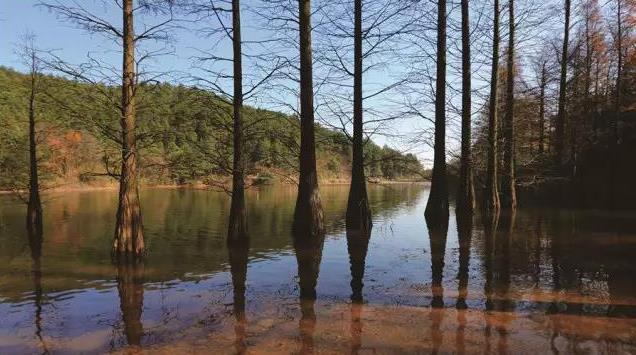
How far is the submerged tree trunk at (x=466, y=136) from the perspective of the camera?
19750 millimetres

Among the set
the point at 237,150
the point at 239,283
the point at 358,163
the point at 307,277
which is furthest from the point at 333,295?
the point at 358,163

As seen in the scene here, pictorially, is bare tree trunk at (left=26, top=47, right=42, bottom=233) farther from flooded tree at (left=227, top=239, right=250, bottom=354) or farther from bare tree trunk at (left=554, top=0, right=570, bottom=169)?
bare tree trunk at (left=554, top=0, right=570, bottom=169)

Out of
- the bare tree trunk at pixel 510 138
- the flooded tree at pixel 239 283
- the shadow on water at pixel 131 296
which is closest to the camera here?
the flooded tree at pixel 239 283

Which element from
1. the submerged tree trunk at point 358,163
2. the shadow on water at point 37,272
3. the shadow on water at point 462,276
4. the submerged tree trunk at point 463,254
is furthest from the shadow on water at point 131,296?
the submerged tree trunk at point 358,163

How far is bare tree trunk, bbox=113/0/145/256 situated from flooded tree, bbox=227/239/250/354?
221cm

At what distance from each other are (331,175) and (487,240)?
347 feet

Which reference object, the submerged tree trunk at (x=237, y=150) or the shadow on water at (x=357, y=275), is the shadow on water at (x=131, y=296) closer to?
the shadow on water at (x=357, y=275)

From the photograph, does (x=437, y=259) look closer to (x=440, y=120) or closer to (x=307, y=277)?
(x=307, y=277)

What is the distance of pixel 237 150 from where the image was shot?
45.1 feet

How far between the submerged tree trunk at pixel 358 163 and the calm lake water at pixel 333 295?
183 cm

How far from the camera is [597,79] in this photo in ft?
114

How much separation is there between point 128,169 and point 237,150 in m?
3.04

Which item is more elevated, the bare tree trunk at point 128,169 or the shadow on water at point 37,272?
the bare tree trunk at point 128,169

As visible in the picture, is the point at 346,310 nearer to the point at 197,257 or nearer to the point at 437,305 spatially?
the point at 437,305
